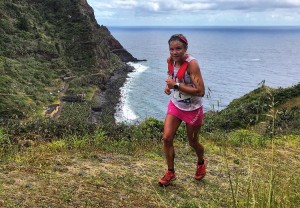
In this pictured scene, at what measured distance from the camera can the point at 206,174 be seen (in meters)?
7.16

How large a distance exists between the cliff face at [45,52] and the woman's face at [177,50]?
4471cm

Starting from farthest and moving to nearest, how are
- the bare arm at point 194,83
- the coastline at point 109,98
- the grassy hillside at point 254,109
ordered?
the coastline at point 109,98
the grassy hillside at point 254,109
the bare arm at point 194,83

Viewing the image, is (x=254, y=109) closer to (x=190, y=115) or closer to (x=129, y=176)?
(x=129, y=176)

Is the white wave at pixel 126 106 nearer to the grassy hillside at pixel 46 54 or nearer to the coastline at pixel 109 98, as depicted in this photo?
the coastline at pixel 109 98

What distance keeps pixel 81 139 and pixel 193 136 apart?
3321mm

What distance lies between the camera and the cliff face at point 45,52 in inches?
2324

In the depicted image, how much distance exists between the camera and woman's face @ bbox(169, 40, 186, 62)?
557 centimetres

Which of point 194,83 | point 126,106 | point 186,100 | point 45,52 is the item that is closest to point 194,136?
point 186,100

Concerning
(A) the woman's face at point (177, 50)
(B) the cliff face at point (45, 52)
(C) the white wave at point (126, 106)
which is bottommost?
(C) the white wave at point (126, 106)

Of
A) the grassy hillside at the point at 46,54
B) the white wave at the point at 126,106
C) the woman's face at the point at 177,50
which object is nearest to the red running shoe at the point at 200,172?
the woman's face at the point at 177,50

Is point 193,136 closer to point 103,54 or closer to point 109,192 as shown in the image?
point 109,192

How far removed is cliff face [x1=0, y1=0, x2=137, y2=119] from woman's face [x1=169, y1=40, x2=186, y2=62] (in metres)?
44.7

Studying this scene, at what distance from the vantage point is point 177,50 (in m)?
5.59

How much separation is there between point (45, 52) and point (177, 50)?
261ft
